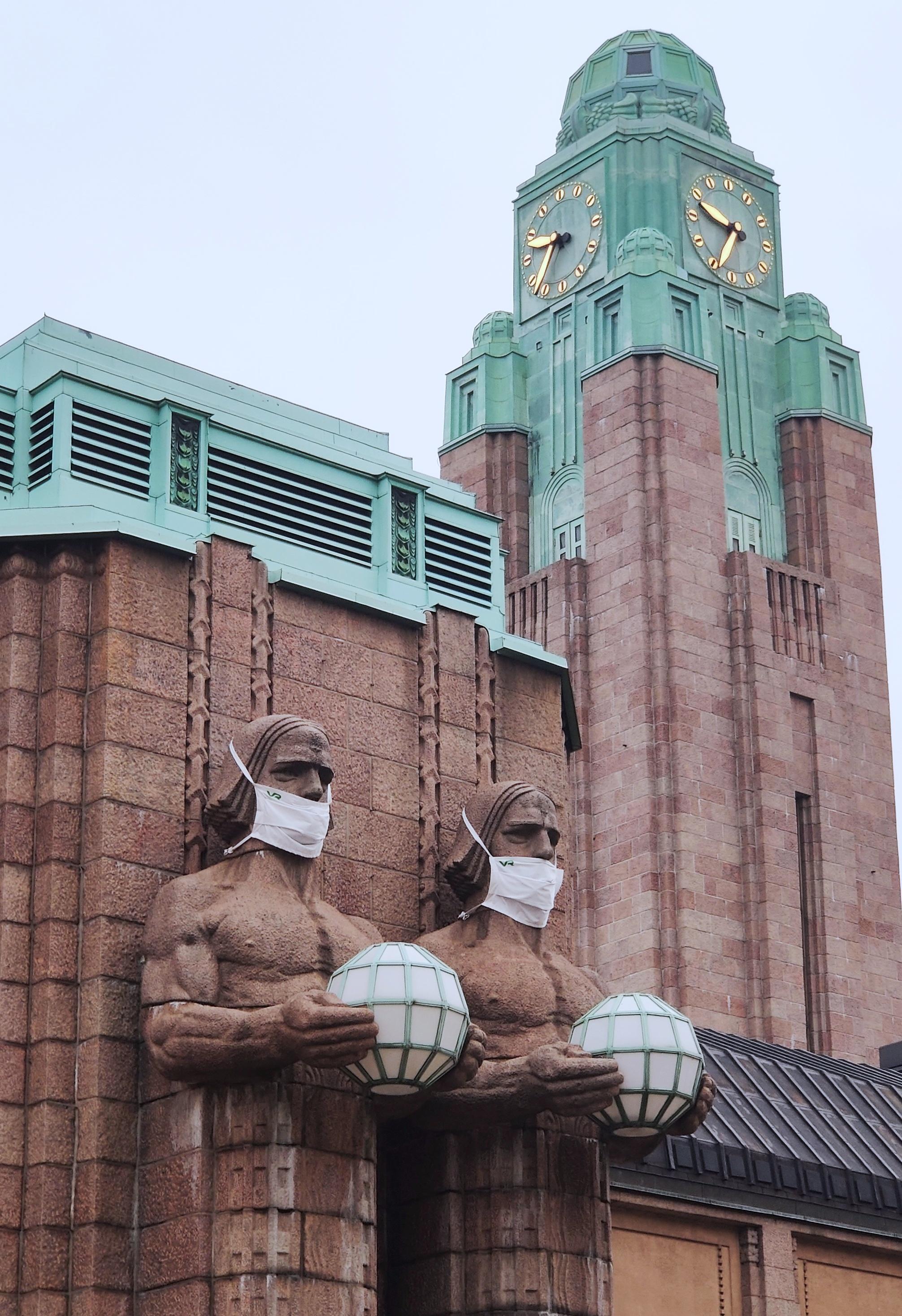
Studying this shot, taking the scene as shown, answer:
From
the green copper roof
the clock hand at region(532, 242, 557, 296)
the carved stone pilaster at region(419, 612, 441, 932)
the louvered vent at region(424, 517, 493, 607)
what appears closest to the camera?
the green copper roof

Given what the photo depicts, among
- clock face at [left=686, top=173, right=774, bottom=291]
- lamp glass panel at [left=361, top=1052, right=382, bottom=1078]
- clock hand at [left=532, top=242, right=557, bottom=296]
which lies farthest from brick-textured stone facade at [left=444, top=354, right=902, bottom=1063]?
lamp glass panel at [left=361, top=1052, right=382, bottom=1078]

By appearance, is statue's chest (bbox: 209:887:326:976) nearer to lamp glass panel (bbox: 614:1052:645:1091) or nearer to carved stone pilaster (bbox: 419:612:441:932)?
carved stone pilaster (bbox: 419:612:441:932)

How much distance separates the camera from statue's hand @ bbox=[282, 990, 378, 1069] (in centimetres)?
1709

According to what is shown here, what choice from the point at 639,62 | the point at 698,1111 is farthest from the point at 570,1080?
the point at 639,62

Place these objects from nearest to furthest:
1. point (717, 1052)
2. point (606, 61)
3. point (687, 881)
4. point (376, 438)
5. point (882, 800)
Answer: point (376, 438) → point (717, 1052) → point (687, 881) → point (882, 800) → point (606, 61)

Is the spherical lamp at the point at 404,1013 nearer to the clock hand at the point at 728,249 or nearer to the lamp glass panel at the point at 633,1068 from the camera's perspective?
the lamp glass panel at the point at 633,1068

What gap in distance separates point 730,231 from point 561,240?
13.8 ft

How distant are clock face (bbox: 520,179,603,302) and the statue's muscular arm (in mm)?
45983

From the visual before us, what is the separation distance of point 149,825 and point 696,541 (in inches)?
1590

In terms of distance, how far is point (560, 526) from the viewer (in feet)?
201

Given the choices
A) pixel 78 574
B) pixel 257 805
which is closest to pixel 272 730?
pixel 257 805

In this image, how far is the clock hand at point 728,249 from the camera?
63.4 m

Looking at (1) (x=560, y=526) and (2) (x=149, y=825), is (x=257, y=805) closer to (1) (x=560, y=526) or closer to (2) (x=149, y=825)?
(2) (x=149, y=825)

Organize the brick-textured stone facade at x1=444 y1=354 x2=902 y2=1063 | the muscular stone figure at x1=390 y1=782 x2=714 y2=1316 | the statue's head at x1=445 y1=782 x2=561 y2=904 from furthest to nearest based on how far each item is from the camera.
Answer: the brick-textured stone facade at x1=444 y1=354 x2=902 y2=1063
the statue's head at x1=445 y1=782 x2=561 y2=904
the muscular stone figure at x1=390 y1=782 x2=714 y2=1316
